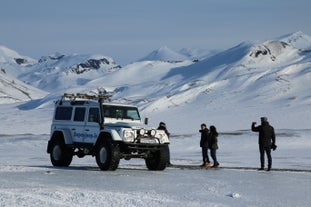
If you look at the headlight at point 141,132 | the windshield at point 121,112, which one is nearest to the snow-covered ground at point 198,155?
the headlight at point 141,132

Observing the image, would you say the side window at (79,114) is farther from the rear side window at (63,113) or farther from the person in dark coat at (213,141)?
the person in dark coat at (213,141)

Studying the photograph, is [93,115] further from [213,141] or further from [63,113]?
[213,141]

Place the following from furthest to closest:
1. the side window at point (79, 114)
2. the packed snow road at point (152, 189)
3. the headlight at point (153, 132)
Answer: the side window at point (79, 114) → the headlight at point (153, 132) → the packed snow road at point (152, 189)

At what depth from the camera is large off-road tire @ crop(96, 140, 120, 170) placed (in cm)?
2089

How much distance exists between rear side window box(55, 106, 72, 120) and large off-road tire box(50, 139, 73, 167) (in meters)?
0.84

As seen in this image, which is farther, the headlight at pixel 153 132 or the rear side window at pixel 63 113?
the rear side window at pixel 63 113

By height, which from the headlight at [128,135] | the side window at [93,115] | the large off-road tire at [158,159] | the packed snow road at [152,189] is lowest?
the packed snow road at [152,189]

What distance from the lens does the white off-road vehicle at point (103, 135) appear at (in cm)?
2122

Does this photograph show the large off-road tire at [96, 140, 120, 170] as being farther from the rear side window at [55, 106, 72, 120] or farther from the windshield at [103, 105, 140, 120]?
the rear side window at [55, 106, 72, 120]

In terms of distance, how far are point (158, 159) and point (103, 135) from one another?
204cm

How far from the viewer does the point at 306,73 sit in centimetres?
11950

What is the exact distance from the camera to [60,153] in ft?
77.5

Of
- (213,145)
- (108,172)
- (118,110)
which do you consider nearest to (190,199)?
(108,172)

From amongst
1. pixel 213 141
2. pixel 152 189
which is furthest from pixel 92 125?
pixel 152 189
